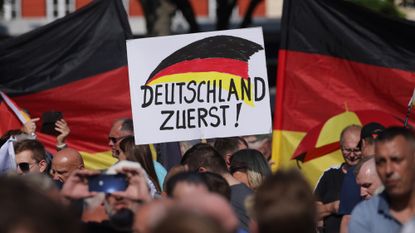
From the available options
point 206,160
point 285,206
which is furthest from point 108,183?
point 206,160

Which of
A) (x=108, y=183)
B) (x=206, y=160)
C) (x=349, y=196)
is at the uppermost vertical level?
(x=108, y=183)

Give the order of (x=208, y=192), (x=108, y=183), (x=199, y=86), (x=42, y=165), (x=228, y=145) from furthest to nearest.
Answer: (x=228, y=145) < (x=199, y=86) < (x=42, y=165) < (x=108, y=183) < (x=208, y=192)

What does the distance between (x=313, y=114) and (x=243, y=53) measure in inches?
43.1

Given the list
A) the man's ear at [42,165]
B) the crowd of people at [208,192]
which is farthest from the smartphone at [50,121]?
the man's ear at [42,165]

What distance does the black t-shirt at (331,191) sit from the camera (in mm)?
8351

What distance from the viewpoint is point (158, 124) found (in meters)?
9.24

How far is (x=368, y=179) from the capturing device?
24.2 feet

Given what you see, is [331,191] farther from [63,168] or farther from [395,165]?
[395,165]

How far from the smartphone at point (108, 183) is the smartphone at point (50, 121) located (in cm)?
513

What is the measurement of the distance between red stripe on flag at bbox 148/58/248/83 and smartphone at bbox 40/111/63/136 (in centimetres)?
144

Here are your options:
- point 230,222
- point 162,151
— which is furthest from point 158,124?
point 230,222

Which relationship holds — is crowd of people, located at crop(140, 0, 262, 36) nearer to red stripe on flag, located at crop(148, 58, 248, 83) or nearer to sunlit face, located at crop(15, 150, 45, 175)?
red stripe on flag, located at crop(148, 58, 248, 83)

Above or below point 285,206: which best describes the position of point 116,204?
below

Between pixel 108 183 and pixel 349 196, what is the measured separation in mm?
2739
